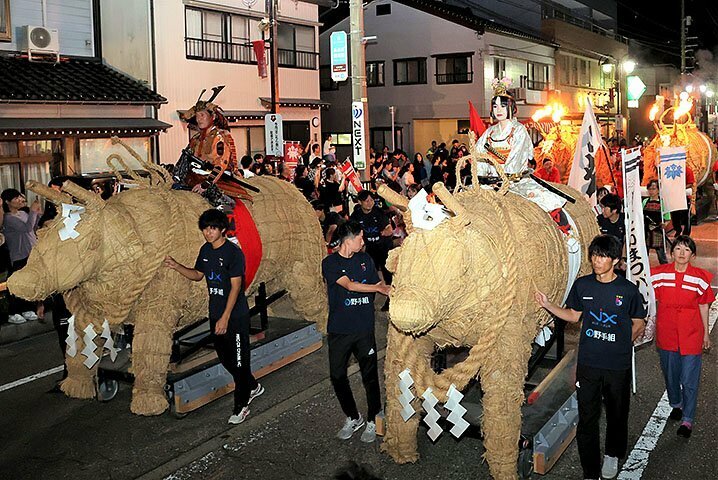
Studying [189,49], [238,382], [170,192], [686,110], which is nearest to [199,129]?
[170,192]

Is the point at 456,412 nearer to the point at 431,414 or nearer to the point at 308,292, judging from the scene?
the point at 431,414

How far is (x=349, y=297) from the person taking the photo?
611 centimetres

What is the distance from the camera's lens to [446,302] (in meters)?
4.80

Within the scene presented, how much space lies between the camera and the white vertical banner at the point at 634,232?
687 centimetres

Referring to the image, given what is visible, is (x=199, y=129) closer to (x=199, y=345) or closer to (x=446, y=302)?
(x=199, y=345)

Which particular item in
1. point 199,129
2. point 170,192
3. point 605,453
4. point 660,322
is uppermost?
point 199,129

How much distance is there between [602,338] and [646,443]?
4.95 ft

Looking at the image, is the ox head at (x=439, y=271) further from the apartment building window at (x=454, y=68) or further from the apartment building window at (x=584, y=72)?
the apartment building window at (x=584, y=72)

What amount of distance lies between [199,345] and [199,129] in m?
2.43

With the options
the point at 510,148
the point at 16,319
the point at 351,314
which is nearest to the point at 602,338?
the point at 351,314

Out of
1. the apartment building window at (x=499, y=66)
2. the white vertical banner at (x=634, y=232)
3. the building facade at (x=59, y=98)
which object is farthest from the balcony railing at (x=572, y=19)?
the white vertical banner at (x=634, y=232)

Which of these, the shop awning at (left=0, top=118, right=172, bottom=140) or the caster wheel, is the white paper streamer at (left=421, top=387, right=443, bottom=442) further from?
the shop awning at (left=0, top=118, right=172, bottom=140)

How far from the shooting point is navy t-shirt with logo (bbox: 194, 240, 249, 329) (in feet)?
21.3

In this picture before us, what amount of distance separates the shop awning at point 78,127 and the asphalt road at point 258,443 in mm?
8122
